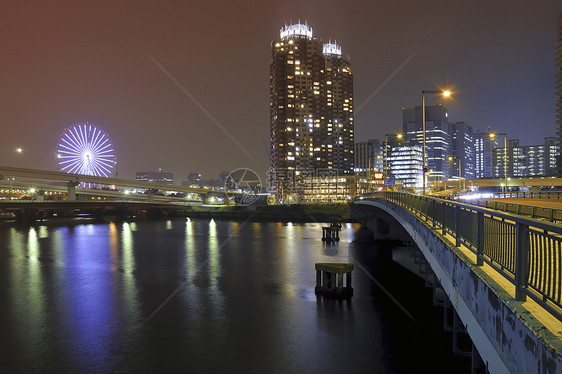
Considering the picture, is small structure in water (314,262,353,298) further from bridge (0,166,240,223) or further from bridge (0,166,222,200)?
bridge (0,166,222,200)

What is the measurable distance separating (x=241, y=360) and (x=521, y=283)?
15165 mm

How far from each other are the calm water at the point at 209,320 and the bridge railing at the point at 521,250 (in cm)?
1075

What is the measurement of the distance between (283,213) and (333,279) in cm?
10528

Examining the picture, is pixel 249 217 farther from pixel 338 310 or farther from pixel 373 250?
pixel 338 310

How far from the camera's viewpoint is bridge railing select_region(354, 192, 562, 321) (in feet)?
18.5

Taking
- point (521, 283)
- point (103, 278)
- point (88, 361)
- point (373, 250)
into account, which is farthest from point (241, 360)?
point (373, 250)

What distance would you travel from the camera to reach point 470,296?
29.7ft

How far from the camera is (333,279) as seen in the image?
30.2 m

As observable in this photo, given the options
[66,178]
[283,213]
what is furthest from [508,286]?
[66,178]

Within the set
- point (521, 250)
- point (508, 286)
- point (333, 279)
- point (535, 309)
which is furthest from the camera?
point (333, 279)

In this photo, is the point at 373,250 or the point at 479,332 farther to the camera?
the point at 373,250

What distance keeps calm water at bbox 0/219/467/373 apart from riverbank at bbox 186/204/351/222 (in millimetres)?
77074

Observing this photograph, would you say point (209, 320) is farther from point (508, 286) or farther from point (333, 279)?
point (508, 286)

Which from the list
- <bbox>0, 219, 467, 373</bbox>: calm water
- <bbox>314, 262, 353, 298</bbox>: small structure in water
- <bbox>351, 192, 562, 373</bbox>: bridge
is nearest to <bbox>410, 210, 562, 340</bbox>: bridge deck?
<bbox>351, 192, 562, 373</bbox>: bridge
